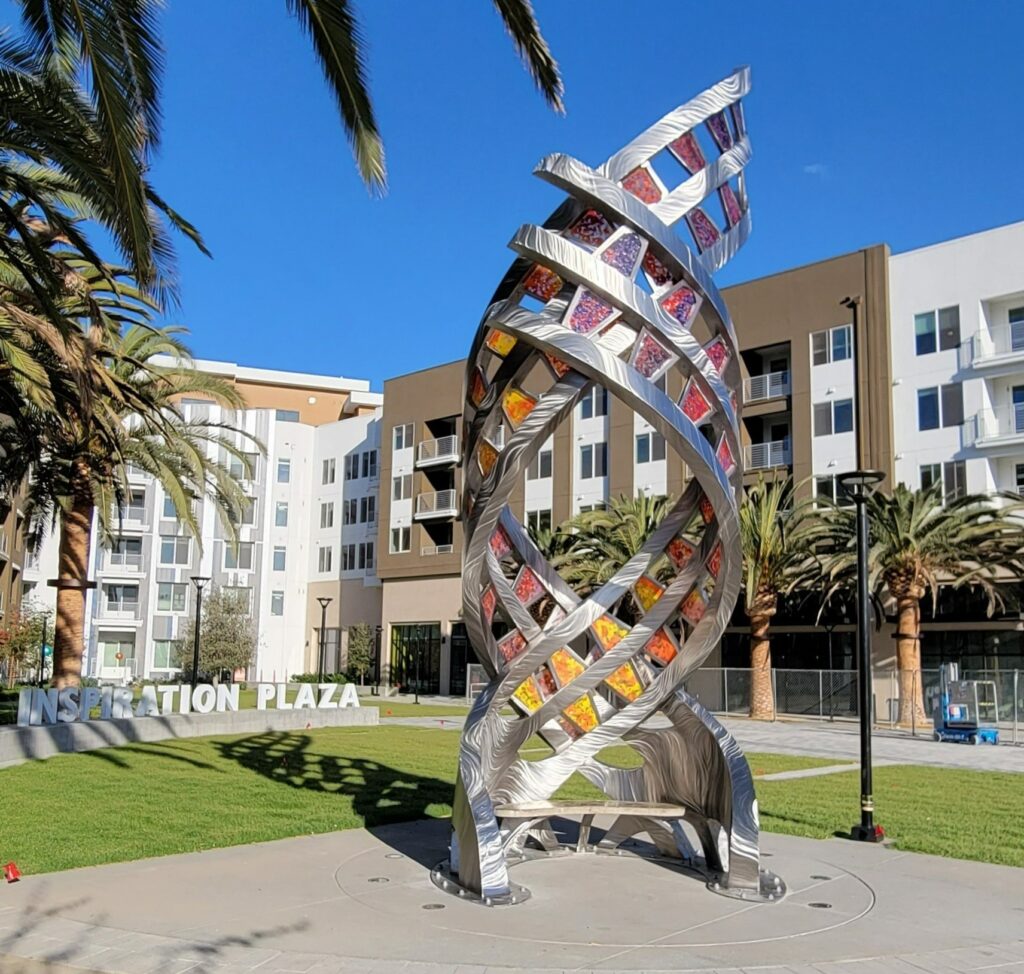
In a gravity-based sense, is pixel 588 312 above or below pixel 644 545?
above

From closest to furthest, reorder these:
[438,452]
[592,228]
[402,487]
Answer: [592,228] < [438,452] < [402,487]

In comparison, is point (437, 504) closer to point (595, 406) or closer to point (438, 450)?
point (438, 450)

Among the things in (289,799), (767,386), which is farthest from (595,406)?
(289,799)

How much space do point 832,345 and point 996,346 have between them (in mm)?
6064

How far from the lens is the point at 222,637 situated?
59000 millimetres

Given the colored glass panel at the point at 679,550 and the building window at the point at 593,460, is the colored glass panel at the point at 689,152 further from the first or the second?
the building window at the point at 593,460

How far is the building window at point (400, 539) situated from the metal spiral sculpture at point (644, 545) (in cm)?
5012

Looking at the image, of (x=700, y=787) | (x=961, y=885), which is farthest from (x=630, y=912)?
(x=961, y=885)

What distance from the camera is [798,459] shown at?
4372 centimetres

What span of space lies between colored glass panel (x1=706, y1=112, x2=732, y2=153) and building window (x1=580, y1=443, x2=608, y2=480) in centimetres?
4073

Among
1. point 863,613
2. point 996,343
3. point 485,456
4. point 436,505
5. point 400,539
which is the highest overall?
point 996,343

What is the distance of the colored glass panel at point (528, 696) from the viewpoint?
9.93 m

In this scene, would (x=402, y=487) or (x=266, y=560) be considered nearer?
(x=402, y=487)

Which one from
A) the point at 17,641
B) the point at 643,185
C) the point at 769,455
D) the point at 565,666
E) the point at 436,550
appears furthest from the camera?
the point at 436,550
